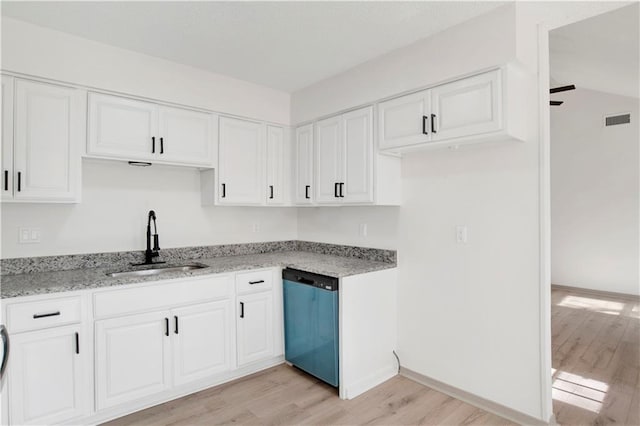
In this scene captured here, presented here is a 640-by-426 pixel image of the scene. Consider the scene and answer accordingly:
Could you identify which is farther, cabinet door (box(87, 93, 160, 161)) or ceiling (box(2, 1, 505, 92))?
cabinet door (box(87, 93, 160, 161))

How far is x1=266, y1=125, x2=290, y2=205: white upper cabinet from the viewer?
3471mm

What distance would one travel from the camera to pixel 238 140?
3.24 meters

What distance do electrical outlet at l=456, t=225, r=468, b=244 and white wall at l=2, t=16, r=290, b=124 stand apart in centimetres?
206

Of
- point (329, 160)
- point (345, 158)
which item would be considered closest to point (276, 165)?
point (329, 160)

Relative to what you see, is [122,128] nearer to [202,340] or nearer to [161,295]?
[161,295]

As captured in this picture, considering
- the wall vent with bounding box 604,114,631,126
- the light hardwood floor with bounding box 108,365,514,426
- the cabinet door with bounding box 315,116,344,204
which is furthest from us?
the wall vent with bounding box 604,114,631,126

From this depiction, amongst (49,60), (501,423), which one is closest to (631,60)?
(501,423)

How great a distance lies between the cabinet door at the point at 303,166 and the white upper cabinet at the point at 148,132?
2.83ft

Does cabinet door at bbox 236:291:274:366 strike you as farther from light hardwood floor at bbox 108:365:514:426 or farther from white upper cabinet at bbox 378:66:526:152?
white upper cabinet at bbox 378:66:526:152

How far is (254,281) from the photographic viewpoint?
2.91 m

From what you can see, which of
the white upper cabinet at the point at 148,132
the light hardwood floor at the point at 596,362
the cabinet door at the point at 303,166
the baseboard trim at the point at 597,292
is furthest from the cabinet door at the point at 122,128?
the baseboard trim at the point at 597,292

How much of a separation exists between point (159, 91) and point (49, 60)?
0.69 meters

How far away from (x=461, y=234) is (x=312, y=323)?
4.37ft

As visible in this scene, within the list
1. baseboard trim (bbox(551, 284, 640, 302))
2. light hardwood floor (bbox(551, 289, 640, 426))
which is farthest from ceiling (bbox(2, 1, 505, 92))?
baseboard trim (bbox(551, 284, 640, 302))
